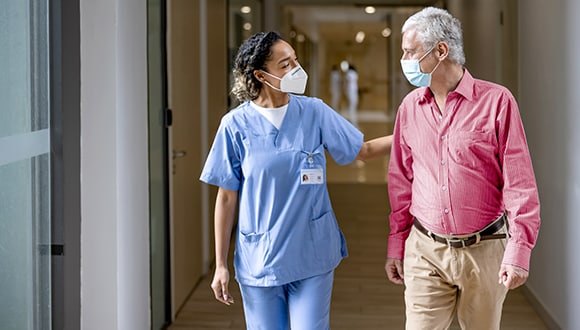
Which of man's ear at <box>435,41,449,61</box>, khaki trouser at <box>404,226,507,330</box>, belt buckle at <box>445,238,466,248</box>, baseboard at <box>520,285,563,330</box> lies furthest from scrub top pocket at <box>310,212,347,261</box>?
baseboard at <box>520,285,563,330</box>

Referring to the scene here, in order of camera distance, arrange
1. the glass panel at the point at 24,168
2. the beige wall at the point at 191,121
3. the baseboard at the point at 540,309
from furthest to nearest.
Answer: the beige wall at the point at 191,121 → the baseboard at the point at 540,309 → the glass panel at the point at 24,168

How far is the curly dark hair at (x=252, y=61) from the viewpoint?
249 cm

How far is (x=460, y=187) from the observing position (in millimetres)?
2398

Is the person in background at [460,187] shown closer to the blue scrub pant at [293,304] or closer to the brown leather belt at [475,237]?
the brown leather belt at [475,237]

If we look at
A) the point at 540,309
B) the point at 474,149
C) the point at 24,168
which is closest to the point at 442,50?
the point at 474,149

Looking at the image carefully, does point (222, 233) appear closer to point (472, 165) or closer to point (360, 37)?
point (472, 165)

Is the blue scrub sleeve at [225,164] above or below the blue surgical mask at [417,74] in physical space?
below

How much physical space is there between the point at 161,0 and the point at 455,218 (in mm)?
2348

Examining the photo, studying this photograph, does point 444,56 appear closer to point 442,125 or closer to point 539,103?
point 442,125

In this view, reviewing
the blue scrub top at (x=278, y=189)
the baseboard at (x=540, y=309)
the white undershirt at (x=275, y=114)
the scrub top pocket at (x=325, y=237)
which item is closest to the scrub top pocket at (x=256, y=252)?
the blue scrub top at (x=278, y=189)

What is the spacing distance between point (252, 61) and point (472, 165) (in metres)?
0.71

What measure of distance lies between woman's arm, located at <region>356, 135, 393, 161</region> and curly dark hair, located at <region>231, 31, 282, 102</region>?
0.40 meters

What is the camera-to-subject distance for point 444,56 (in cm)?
242

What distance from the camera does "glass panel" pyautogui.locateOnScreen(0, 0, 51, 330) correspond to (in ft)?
8.68
